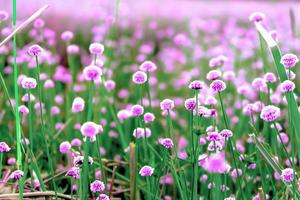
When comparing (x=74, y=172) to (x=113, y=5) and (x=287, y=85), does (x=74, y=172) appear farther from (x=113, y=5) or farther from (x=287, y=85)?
(x=113, y=5)

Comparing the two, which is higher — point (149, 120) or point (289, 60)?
point (289, 60)

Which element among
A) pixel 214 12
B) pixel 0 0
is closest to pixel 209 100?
pixel 0 0

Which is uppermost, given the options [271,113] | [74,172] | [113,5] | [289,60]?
[113,5]

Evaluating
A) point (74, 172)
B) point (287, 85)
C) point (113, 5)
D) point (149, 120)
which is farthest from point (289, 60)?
point (113, 5)

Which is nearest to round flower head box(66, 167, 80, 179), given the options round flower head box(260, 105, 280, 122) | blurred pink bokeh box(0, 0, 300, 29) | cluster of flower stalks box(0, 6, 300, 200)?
→ cluster of flower stalks box(0, 6, 300, 200)

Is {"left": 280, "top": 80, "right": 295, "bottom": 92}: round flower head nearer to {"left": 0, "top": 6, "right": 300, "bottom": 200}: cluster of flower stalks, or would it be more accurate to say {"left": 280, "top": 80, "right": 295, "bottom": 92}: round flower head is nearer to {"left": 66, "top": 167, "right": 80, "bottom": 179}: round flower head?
{"left": 0, "top": 6, "right": 300, "bottom": 200}: cluster of flower stalks

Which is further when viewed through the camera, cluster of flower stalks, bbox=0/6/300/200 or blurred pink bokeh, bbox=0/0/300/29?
blurred pink bokeh, bbox=0/0/300/29

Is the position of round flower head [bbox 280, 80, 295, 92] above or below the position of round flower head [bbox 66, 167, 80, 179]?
above

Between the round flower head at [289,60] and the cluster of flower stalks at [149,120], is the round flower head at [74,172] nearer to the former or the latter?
the cluster of flower stalks at [149,120]
